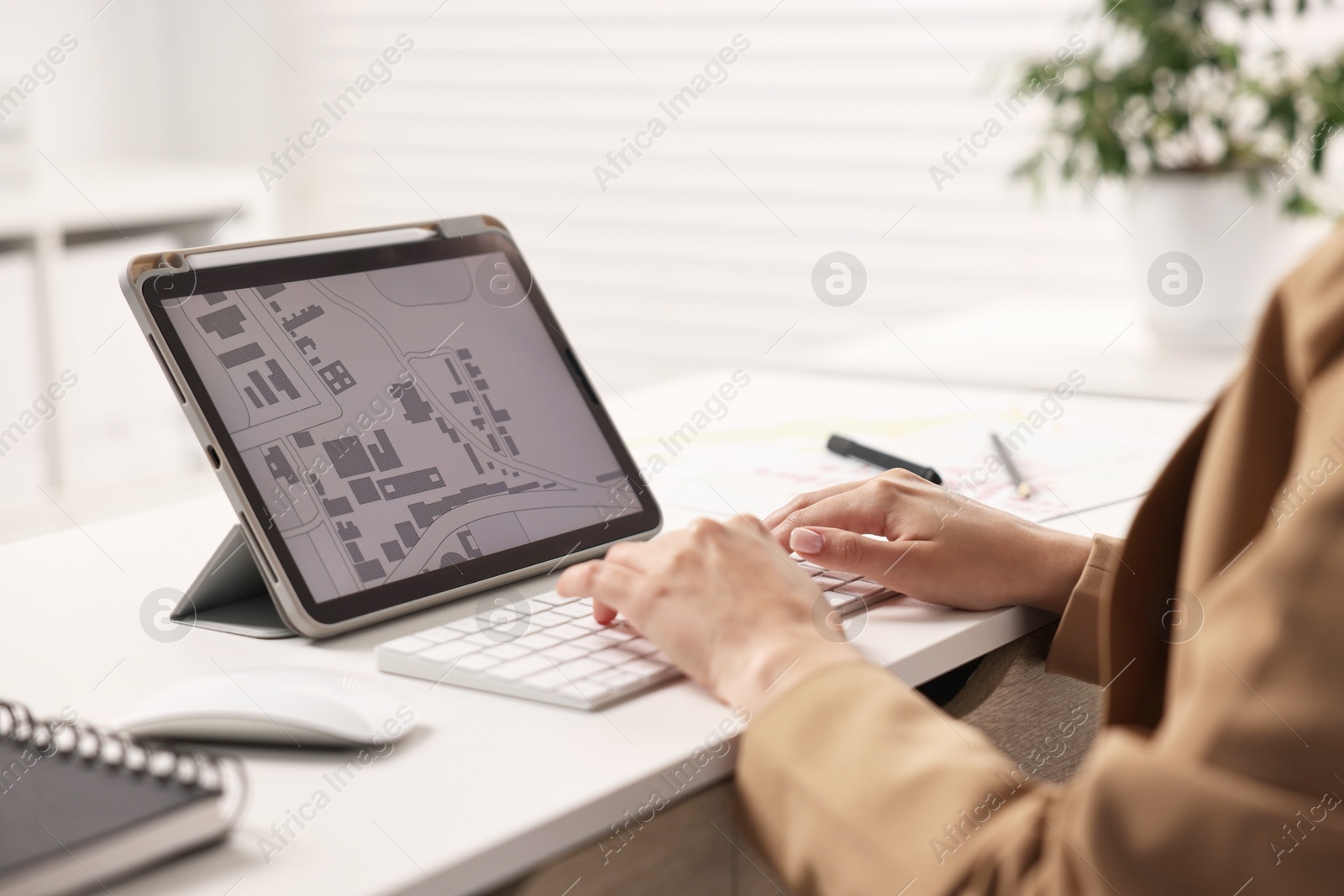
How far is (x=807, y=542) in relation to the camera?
0.88 m

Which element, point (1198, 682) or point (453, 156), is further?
point (453, 156)

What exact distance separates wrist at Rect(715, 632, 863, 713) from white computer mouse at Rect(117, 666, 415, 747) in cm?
17

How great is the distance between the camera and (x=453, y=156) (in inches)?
141

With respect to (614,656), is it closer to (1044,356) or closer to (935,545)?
(935,545)

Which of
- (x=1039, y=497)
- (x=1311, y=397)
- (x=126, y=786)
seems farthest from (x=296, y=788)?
(x=1039, y=497)

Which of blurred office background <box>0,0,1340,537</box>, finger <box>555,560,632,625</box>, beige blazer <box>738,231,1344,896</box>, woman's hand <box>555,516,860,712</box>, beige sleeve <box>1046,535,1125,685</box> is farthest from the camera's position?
blurred office background <box>0,0,1340,537</box>

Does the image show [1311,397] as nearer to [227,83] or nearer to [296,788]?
[296,788]

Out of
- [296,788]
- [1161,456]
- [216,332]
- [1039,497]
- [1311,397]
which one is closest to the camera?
[1311,397]

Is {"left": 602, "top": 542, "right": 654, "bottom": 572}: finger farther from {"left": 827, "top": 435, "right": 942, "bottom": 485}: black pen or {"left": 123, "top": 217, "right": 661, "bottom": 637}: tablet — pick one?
{"left": 827, "top": 435, "right": 942, "bottom": 485}: black pen

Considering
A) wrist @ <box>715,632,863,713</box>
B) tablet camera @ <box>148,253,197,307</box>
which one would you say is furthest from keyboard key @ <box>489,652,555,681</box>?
tablet camera @ <box>148,253,197,307</box>

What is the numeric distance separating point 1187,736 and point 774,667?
0.23 meters

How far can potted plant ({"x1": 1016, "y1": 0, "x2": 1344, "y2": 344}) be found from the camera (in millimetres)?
2047

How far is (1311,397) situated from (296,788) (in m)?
0.47

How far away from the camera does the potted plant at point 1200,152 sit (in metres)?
2.05
